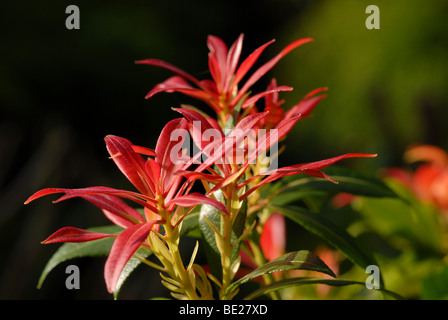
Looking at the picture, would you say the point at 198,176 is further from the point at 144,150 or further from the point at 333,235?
the point at 333,235

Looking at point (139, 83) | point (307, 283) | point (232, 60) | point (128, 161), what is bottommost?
point (307, 283)

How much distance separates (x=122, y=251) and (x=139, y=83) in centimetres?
223

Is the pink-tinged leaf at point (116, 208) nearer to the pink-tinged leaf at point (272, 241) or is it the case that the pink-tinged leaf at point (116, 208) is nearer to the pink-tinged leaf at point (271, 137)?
the pink-tinged leaf at point (271, 137)

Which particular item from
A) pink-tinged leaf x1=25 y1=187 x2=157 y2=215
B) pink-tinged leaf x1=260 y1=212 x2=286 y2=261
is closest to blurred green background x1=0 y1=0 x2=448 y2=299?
pink-tinged leaf x1=260 y1=212 x2=286 y2=261

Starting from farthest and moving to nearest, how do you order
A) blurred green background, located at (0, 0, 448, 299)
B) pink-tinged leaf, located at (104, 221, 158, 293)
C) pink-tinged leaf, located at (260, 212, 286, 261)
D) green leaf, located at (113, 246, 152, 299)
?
blurred green background, located at (0, 0, 448, 299) < pink-tinged leaf, located at (260, 212, 286, 261) < green leaf, located at (113, 246, 152, 299) < pink-tinged leaf, located at (104, 221, 158, 293)

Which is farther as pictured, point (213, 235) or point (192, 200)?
point (213, 235)

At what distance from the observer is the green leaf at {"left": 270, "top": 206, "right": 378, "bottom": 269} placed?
484 millimetres

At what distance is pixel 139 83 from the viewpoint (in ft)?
8.09

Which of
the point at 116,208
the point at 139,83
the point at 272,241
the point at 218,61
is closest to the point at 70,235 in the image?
the point at 116,208

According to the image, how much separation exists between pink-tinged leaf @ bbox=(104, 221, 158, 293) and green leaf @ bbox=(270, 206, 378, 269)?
8.5 inches

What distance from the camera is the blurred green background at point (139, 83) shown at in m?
1.95

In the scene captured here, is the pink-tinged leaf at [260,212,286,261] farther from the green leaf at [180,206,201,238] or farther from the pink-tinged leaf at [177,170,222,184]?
the pink-tinged leaf at [177,170,222,184]
